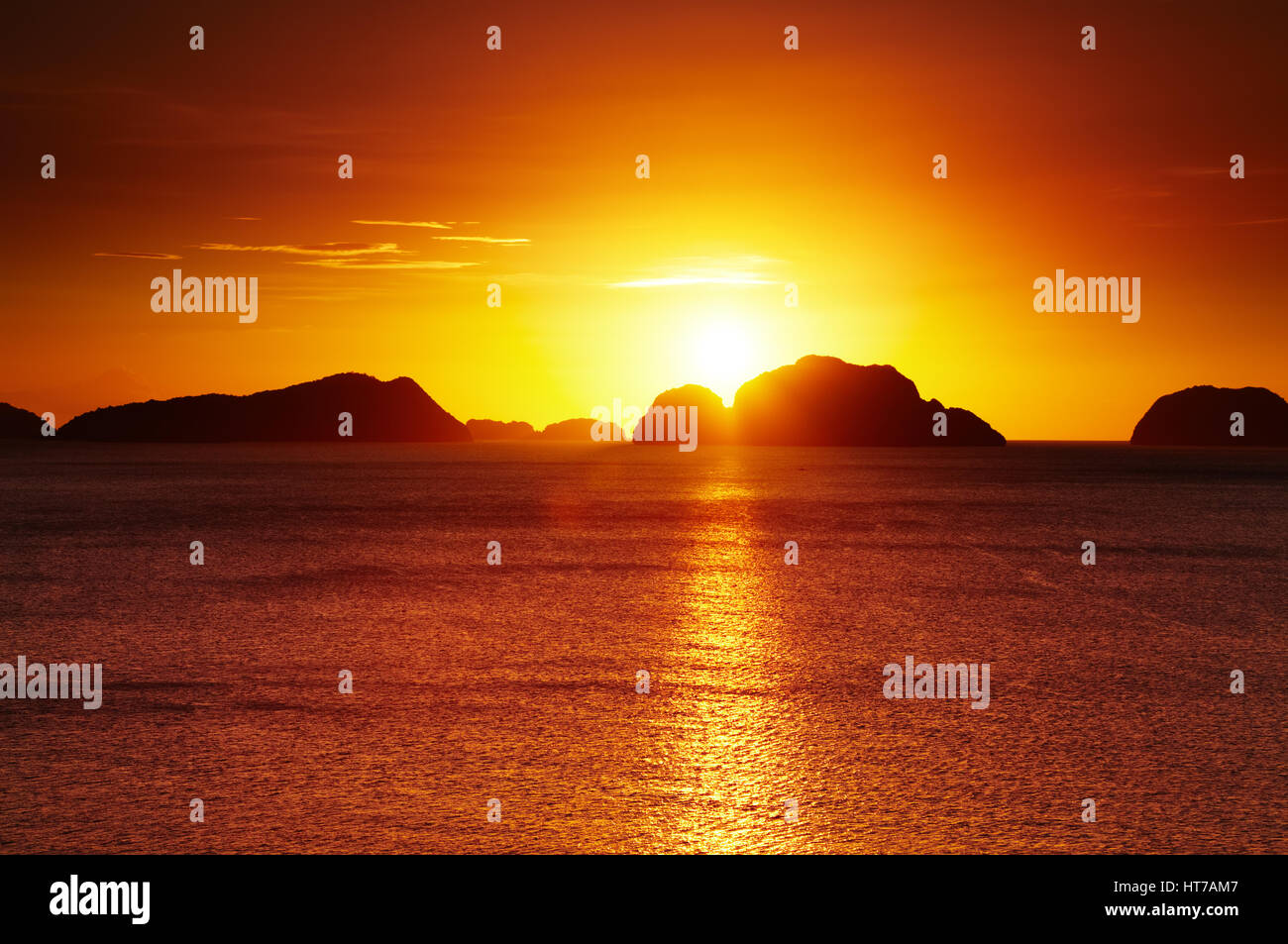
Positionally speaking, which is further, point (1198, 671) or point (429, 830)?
point (1198, 671)

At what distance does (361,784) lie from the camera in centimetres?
723

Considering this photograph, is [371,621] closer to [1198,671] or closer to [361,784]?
[361,784]

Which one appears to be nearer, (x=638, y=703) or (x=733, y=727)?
(x=733, y=727)

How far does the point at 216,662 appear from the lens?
11.7m

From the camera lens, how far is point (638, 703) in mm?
9812

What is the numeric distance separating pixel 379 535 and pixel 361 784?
2341 centimetres

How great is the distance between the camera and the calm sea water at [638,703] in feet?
21.3

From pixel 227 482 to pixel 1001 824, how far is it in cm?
7240

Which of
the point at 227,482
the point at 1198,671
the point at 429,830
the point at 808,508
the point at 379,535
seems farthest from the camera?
the point at 227,482

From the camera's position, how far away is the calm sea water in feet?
21.3

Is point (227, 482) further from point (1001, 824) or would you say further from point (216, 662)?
point (1001, 824)
